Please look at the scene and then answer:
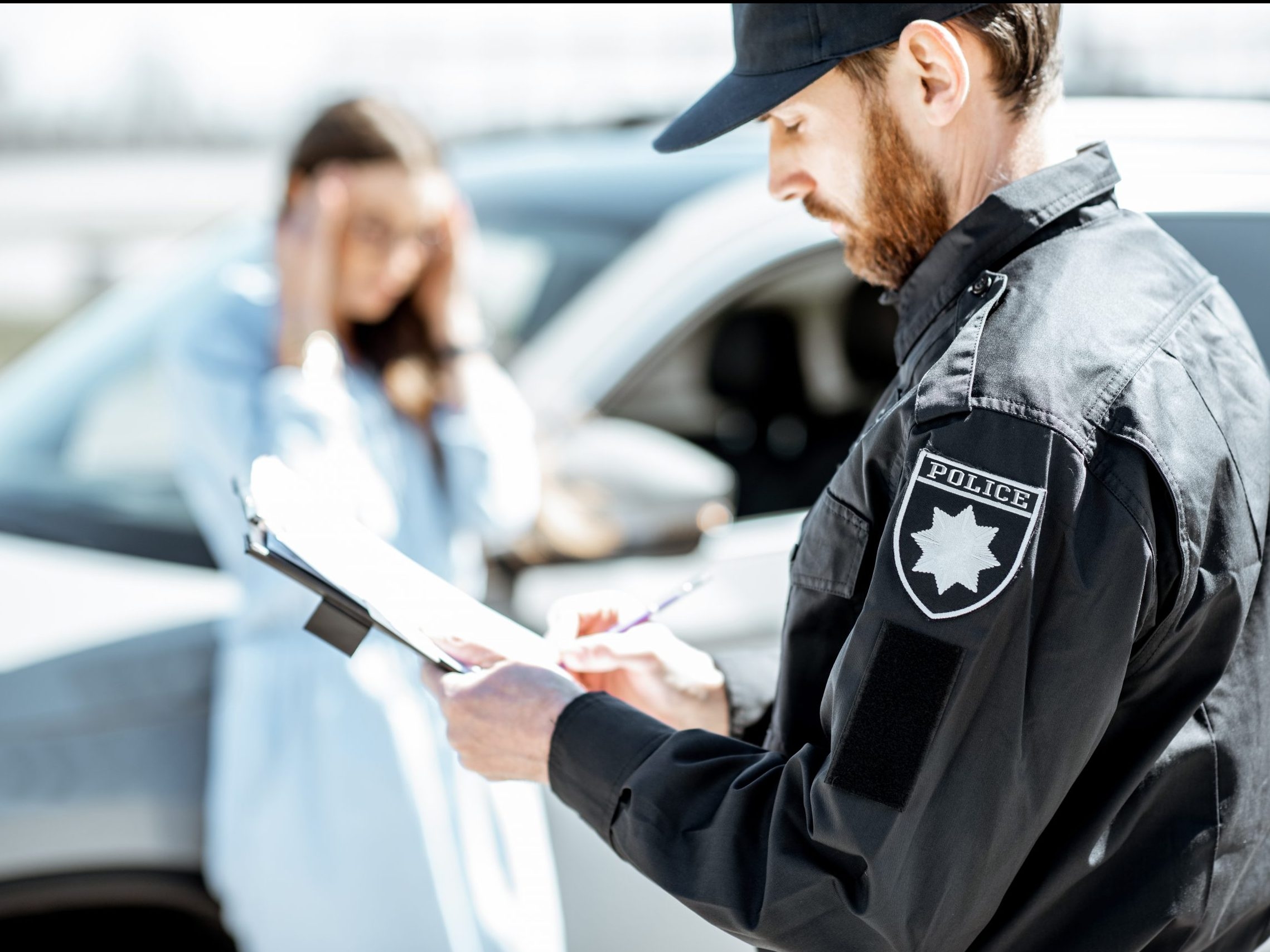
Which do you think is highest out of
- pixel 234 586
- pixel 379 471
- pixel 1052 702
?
pixel 1052 702

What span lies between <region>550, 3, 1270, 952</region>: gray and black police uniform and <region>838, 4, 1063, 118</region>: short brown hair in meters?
0.08

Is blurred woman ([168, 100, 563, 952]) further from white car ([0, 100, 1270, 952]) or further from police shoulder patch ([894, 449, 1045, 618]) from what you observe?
police shoulder patch ([894, 449, 1045, 618])

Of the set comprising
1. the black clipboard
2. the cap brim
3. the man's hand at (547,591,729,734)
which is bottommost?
the man's hand at (547,591,729,734)

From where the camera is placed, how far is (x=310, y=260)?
2.38 m

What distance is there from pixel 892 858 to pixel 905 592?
0.21 m

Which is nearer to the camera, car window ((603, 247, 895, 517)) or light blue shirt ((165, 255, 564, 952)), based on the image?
light blue shirt ((165, 255, 564, 952))

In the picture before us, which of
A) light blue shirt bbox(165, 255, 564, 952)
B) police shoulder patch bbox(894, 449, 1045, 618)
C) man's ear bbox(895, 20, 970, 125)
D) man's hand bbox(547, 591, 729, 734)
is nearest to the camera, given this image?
police shoulder patch bbox(894, 449, 1045, 618)

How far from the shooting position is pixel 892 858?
3.43 ft

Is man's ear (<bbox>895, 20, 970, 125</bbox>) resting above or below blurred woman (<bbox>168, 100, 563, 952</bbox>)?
above

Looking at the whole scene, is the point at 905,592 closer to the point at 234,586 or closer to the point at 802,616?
the point at 802,616

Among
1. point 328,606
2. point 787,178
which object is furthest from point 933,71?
point 328,606

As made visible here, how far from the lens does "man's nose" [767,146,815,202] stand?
1.36 metres

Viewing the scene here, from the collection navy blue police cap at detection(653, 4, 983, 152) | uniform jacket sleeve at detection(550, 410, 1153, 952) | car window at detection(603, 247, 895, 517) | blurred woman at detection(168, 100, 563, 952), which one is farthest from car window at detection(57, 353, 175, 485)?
uniform jacket sleeve at detection(550, 410, 1153, 952)

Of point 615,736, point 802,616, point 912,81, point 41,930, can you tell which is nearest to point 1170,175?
point 912,81
